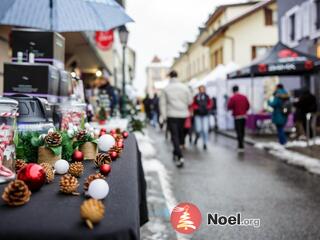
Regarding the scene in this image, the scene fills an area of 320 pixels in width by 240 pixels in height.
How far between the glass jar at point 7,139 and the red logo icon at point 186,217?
2.19 ft

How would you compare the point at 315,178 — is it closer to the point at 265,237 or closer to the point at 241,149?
the point at 265,237

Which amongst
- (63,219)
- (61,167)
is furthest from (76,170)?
(63,219)

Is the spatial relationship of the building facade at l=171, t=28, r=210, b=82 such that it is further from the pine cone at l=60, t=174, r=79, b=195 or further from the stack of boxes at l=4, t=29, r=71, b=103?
the pine cone at l=60, t=174, r=79, b=195

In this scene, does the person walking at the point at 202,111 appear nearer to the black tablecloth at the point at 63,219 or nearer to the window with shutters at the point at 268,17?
the black tablecloth at the point at 63,219

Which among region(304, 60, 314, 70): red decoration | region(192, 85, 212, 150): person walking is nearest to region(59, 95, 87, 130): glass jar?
region(192, 85, 212, 150): person walking

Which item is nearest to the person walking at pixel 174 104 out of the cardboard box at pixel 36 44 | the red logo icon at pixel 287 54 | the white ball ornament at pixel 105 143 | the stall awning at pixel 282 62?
the cardboard box at pixel 36 44

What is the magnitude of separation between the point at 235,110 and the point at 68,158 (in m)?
10.3

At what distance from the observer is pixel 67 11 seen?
394cm

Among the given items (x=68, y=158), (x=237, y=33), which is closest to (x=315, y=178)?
(x=68, y=158)

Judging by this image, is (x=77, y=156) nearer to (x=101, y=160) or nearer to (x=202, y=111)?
(x=101, y=160)

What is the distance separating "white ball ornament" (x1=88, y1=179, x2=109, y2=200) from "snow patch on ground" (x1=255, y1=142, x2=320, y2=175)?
7.02 m

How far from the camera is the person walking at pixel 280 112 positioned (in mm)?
12680

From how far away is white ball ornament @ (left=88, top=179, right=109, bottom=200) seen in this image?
152cm

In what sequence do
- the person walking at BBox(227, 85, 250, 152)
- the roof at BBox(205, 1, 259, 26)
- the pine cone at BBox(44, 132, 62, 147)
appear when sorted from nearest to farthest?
the pine cone at BBox(44, 132, 62, 147) < the person walking at BBox(227, 85, 250, 152) < the roof at BBox(205, 1, 259, 26)
